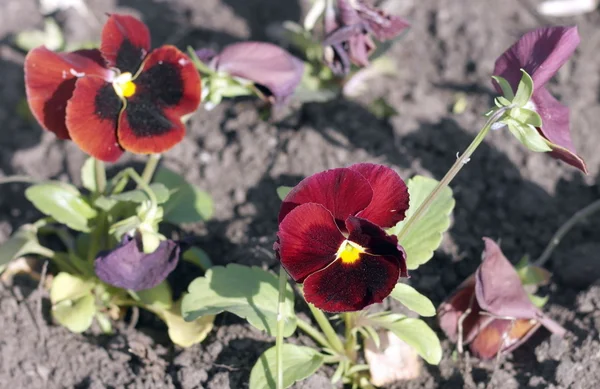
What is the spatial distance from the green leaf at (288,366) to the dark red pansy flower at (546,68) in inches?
30.6

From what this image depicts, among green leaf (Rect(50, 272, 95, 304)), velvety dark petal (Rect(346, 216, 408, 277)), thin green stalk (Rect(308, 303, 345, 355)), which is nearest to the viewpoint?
velvety dark petal (Rect(346, 216, 408, 277))

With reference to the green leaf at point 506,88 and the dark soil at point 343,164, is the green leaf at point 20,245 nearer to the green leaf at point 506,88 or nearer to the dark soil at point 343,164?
the dark soil at point 343,164

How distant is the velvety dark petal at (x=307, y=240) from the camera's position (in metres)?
1.59

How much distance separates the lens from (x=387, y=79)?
3240 millimetres

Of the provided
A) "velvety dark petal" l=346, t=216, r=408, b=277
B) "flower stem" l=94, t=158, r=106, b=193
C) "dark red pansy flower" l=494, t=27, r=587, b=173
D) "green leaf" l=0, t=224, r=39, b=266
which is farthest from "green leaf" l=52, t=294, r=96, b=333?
"dark red pansy flower" l=494, t=27, r=587, b=173

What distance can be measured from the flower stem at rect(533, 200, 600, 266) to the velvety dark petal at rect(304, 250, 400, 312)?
3.20ft

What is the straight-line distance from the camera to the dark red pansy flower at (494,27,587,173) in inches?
69.9

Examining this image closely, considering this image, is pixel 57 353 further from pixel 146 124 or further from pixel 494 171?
pixel 494 171

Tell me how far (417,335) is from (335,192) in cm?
57

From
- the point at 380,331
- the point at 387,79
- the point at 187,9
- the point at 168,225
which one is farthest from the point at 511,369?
the point at 187,9

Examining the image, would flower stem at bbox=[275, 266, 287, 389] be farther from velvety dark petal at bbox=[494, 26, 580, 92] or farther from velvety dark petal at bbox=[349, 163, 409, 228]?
velvety dark petal at bbox=[494, 26, 580, 92]

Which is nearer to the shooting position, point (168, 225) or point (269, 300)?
point (269, 300)

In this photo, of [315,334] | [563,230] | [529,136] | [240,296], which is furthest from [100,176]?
[563,230]

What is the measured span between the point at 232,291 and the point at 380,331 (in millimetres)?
449
